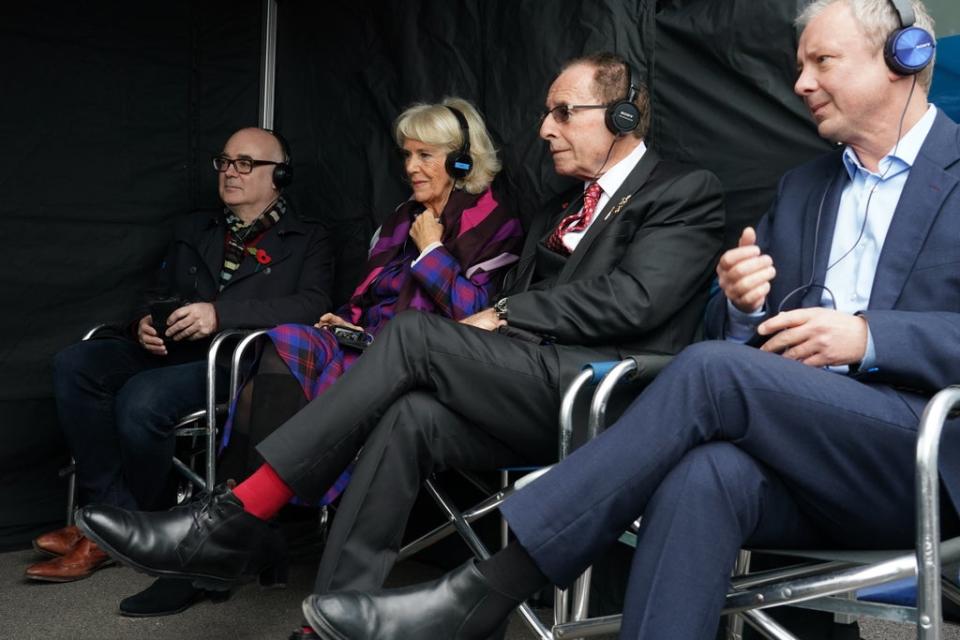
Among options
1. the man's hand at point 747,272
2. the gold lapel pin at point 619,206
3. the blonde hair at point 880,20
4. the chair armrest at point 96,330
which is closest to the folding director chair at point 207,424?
the chair armrest at point 96,330

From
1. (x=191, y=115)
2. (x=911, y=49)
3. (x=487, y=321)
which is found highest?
(x=911, y=49)

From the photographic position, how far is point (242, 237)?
3.49 meters

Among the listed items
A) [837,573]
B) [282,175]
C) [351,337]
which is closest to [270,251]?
[282,175]

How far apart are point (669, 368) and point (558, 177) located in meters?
1.56

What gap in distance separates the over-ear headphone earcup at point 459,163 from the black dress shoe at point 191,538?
1321mm

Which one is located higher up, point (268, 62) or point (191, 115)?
point (268, 62)

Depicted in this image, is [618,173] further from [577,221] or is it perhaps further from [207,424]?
[207,424]

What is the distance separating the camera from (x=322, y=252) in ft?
11.4

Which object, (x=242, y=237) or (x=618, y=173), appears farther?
(x=242, y=237)

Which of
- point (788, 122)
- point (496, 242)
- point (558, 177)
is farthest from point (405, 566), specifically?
point (788, 122)

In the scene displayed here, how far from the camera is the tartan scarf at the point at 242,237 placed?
3479mm

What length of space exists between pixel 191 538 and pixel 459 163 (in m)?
1.45

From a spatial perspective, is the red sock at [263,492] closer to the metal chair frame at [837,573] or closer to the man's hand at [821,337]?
the metal chair frame at [837,573]

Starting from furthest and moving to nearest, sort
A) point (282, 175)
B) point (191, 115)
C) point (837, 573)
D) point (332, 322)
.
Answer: point (191, 115) < point (282, 175) < point (332, 322) < point (837, 573)
